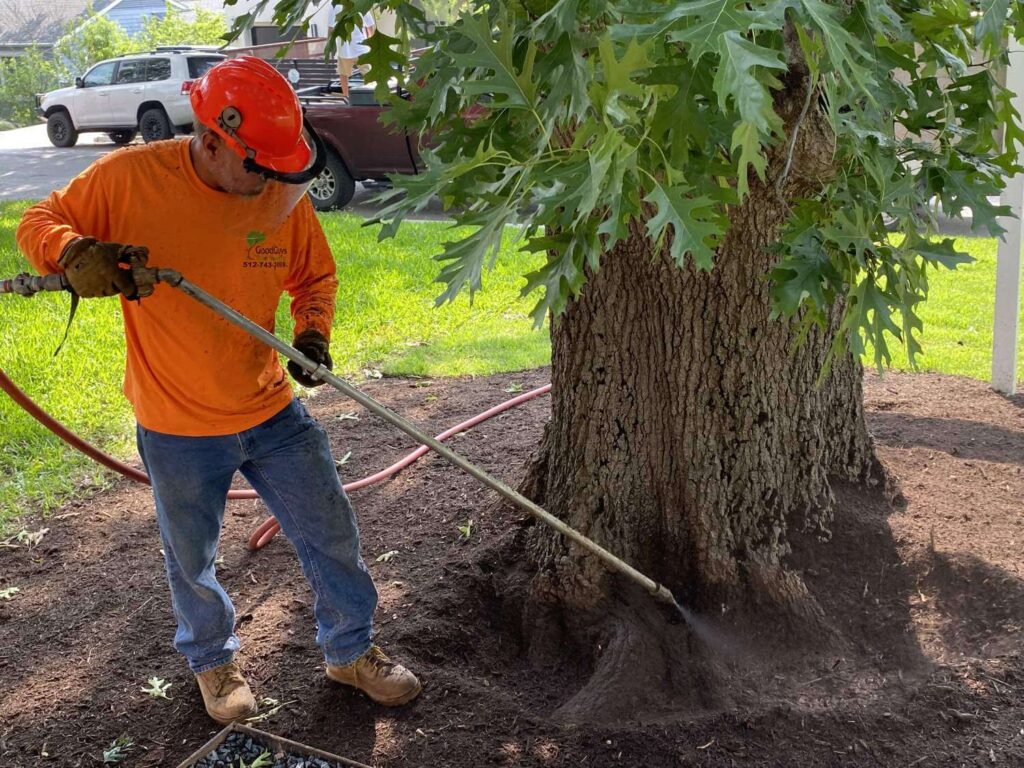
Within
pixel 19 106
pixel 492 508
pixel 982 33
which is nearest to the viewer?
pixel 982 33

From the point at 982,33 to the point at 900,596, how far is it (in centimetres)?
203

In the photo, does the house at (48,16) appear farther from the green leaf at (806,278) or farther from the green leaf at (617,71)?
the green leaf at (617,71)

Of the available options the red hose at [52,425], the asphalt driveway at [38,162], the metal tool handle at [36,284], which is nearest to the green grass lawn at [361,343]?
the red hose at [52,425]

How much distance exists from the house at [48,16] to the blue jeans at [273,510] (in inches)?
1710

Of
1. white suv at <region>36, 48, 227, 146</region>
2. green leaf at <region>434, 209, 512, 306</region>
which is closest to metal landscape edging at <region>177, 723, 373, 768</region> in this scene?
green leaf at <region>434, 209, 512, 306</region>

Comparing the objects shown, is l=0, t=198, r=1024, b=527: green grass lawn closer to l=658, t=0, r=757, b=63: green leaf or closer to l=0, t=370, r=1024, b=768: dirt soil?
l=0, t=370, r=1024, b=768: dirt soil

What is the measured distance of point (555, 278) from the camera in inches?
77.4

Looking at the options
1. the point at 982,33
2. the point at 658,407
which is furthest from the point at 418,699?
the point at 982,33

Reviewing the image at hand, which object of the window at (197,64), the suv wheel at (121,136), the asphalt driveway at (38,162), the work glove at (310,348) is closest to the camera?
the work glove at (310,348)

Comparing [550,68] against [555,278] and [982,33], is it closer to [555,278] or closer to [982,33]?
[555,278]

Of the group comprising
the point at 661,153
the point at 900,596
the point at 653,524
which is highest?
the point at 661,153

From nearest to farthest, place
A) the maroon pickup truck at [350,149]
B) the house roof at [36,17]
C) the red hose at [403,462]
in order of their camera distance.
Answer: the red hose at [403,462] < the maroon pickup truck at [350,149] < the house roof at [36,17]

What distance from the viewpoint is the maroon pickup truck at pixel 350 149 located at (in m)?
12.0

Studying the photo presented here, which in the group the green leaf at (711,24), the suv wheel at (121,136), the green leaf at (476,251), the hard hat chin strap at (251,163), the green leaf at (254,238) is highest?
the suv wheel at (121,136)
